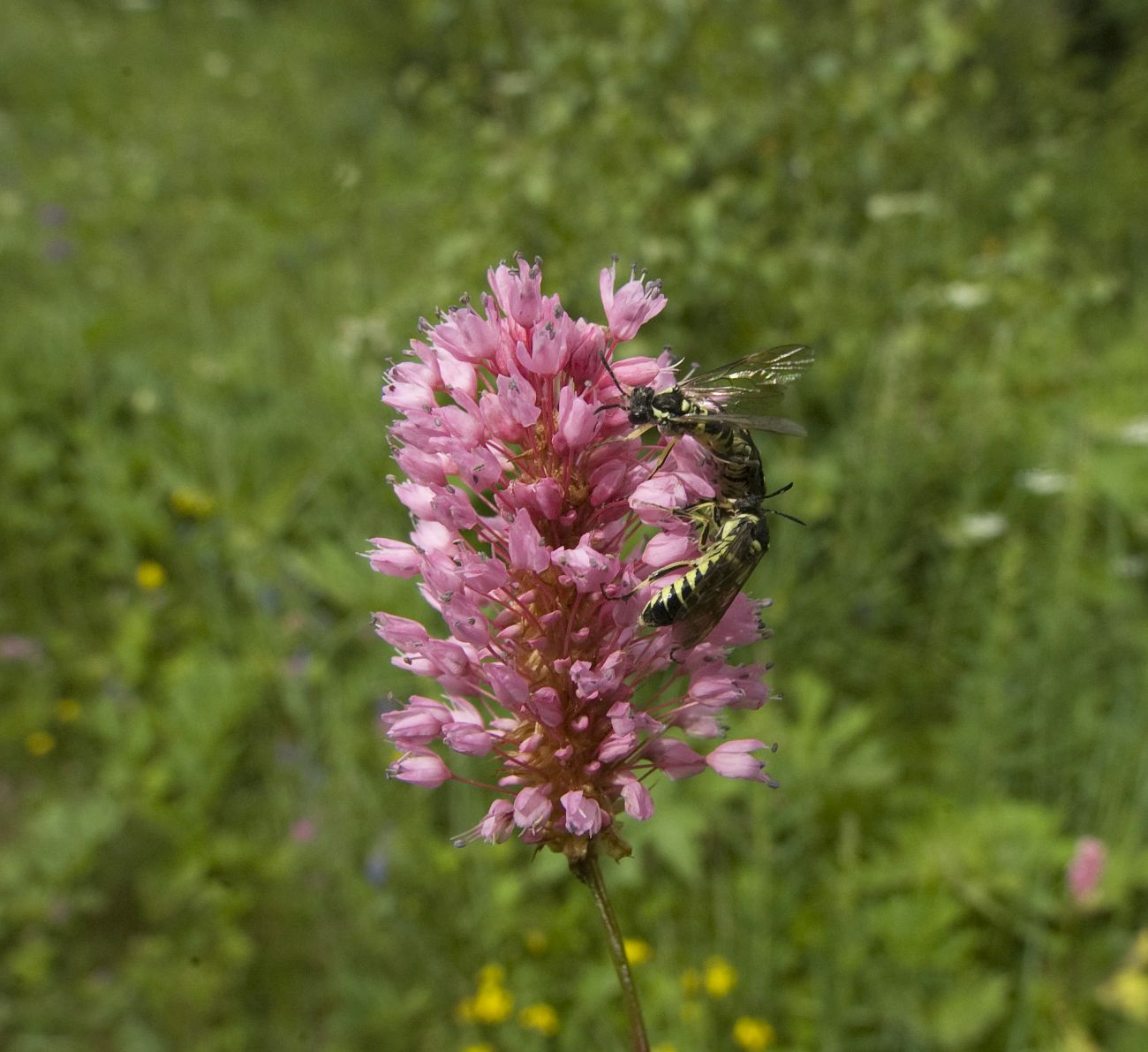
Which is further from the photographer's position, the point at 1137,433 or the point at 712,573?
the point at 1137,433

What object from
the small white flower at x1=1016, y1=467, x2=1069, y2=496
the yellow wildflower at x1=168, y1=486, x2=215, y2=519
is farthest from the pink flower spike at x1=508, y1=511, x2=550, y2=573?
the yellow wildflower at x1=168, y1=486, x2=215, y2=519

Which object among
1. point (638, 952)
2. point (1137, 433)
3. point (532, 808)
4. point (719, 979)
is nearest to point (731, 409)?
point (532, 808)

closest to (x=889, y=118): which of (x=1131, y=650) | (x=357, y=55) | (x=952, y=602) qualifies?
(x=952, y=602)

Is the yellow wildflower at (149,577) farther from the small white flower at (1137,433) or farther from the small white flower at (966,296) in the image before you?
the small white flower at (1137,433)

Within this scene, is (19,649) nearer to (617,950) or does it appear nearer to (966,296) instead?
(617,950)

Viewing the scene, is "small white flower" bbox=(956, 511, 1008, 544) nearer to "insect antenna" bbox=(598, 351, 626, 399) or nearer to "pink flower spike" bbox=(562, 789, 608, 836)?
"insect antenna" bbox=(598, 351, 626, 399)
